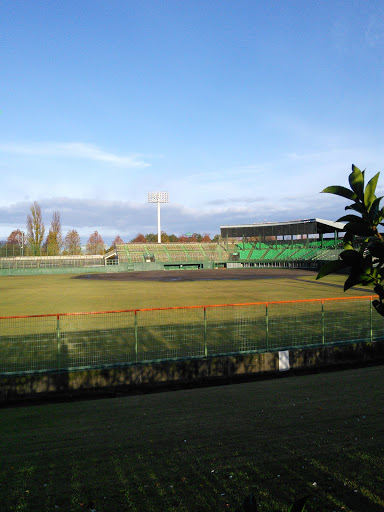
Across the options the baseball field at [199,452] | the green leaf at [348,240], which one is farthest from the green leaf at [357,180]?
the baseball field at [199,452]

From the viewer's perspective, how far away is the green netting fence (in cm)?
1010

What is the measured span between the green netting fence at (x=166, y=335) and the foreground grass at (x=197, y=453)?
2.34 metres

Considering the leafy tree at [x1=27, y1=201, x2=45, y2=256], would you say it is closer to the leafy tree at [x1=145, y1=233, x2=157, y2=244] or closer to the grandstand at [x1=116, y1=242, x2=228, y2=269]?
the grandstand at [x1=116, y1=242, x2=228, y2=269]

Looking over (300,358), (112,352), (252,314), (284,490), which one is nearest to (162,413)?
(284,490)

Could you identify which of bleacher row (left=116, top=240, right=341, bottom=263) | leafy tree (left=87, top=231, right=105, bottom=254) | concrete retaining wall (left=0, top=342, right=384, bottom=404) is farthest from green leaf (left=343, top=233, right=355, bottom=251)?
leafy tree (left=87, top=231, right=105, bottom=254)

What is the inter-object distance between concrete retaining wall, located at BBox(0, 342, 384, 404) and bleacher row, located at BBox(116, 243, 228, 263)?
65033 millimetres

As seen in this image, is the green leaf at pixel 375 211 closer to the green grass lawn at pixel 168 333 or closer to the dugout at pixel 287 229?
the green grass lawn at pixel 168 333

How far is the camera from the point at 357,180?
6.99 feet

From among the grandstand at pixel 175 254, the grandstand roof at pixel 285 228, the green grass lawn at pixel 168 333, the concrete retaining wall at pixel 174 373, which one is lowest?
the concrete retaining wall at pixel 174 373

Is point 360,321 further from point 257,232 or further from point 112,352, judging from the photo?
point 257,232

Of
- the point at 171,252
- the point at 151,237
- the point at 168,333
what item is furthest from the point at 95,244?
the point at 168,333

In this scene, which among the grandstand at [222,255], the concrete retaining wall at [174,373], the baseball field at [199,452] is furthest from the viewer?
the grandstand at [222,255]

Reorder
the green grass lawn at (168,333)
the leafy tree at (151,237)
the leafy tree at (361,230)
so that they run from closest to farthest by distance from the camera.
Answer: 1. the leafy tree at (361,230)
2. the green grass lawn at (168,333)
3. the leafy tree at (151,237)

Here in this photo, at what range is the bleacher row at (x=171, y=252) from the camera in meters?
76.3
